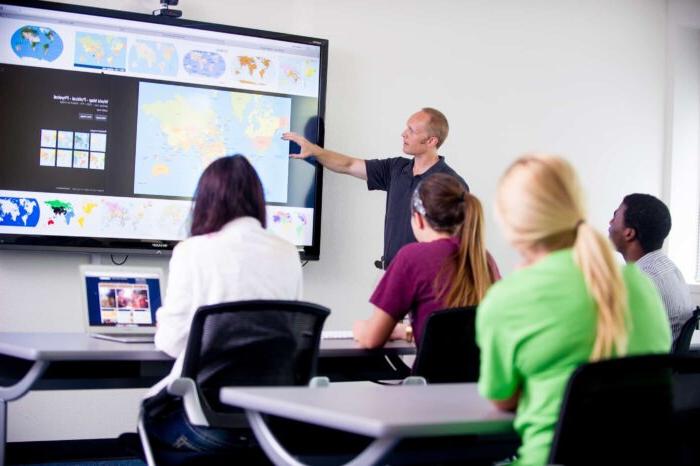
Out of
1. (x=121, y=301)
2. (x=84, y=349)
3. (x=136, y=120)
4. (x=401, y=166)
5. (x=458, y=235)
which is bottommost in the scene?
(x=84, y=349)

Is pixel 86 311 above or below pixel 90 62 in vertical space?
below

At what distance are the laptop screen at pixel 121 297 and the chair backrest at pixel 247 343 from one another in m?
0.69

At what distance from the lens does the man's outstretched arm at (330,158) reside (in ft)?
15.8

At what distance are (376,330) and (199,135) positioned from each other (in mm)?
2098

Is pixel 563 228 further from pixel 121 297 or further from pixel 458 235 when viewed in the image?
pixel 121 297

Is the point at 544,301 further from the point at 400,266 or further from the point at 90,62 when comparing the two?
the point at 90,62

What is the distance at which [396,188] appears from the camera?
480 centimetres

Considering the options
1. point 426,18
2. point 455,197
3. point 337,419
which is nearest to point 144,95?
point 426,18

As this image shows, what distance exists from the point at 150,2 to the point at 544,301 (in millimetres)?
3502

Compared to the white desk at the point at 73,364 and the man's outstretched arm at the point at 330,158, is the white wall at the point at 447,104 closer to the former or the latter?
the man's outstretched arm at the point at 330,158

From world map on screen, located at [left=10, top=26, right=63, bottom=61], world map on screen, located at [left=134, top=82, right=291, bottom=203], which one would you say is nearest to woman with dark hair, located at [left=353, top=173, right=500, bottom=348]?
world map on screen, located at [left=134, top=82, right=291, bottom=203]

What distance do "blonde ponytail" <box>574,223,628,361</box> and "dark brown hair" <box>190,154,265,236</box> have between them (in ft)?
4.22

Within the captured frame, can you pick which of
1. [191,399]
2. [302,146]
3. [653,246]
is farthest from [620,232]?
[191,399]

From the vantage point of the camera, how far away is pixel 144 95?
455 centimetres
